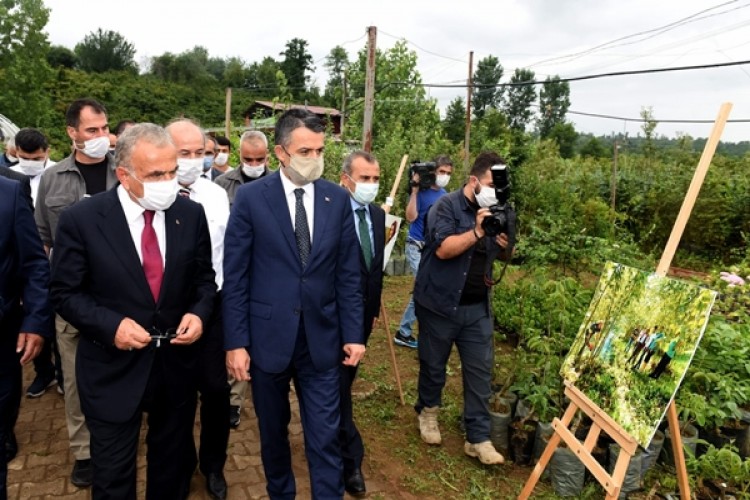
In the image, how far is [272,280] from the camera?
2.52 m

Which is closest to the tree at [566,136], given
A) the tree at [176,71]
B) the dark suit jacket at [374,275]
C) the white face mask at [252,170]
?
the tree at [176,71]

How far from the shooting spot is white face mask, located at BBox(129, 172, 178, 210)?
87.8 inches

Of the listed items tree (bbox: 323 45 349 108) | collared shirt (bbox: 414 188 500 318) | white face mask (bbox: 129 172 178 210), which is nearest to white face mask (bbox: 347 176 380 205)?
collared shirt (bbox: 414 188 500 318)

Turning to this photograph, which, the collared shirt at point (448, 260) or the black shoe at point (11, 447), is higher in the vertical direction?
the collared shirt at point (448, 260)

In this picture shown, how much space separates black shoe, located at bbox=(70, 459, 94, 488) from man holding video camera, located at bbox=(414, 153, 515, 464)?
2353mm

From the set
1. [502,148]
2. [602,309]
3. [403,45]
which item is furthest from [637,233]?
[602,309]

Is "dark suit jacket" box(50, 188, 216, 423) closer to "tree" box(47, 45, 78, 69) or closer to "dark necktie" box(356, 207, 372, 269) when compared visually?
"dark necktie" box(356, 207, 372, 269)

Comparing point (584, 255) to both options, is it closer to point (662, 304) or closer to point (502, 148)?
point (662, 304)

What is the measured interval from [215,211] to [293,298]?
3.15 ft

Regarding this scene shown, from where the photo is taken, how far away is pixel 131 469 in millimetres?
2281

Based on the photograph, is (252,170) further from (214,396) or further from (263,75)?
(263,75)

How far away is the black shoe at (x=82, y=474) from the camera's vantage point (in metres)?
3.04

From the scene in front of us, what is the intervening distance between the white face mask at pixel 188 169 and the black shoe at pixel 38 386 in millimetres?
2563

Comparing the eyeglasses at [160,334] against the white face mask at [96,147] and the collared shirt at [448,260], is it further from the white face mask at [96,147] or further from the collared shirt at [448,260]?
the collared shirt at [448,260]
